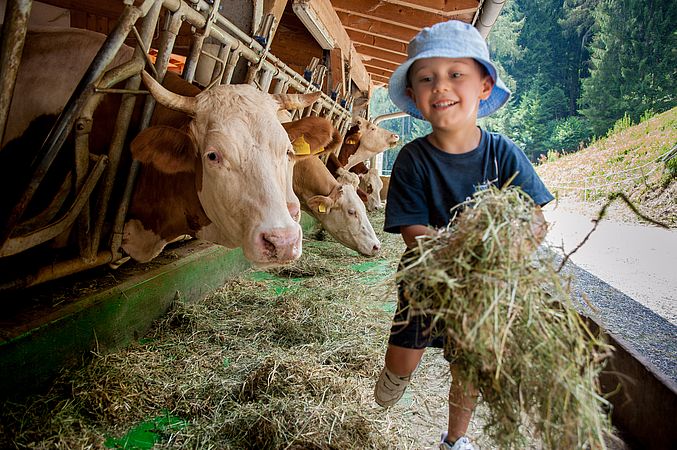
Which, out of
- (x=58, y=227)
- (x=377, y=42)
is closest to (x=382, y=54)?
(x=377, y=42)

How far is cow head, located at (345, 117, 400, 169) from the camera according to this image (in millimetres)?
10023

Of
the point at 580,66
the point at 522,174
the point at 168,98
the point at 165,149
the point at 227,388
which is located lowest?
the point at 227,388

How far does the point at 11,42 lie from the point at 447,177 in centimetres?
182

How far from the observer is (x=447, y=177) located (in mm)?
1757

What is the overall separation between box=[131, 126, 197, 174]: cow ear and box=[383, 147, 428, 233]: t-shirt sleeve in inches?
51.6

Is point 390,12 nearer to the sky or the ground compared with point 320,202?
nearer to the sky

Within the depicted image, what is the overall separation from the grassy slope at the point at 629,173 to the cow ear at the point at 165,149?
468cm

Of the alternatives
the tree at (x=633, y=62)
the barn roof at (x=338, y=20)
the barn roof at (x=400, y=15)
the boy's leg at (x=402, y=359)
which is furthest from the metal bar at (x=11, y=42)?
the tree at (x=633, y=62)

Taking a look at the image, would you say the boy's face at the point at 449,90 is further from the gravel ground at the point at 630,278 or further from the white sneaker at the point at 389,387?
the white sneaker at the point at 389,387

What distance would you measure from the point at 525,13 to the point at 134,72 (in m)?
27.0

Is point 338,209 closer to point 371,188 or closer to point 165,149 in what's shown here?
point 165,149

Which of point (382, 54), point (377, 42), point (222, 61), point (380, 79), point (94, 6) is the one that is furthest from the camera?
point (380, 79)

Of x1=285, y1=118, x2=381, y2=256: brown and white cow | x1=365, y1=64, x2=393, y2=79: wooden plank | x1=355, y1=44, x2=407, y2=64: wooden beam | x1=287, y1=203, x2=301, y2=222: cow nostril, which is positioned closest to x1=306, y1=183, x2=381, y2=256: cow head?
x1=285, y1=118, x2=381, y2=256: brown and white cow

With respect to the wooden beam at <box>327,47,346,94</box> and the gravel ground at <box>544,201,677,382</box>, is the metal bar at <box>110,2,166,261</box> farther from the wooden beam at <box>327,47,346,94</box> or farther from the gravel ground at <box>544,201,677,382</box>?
the wooden beam at <box>327,47,346,94</box>
